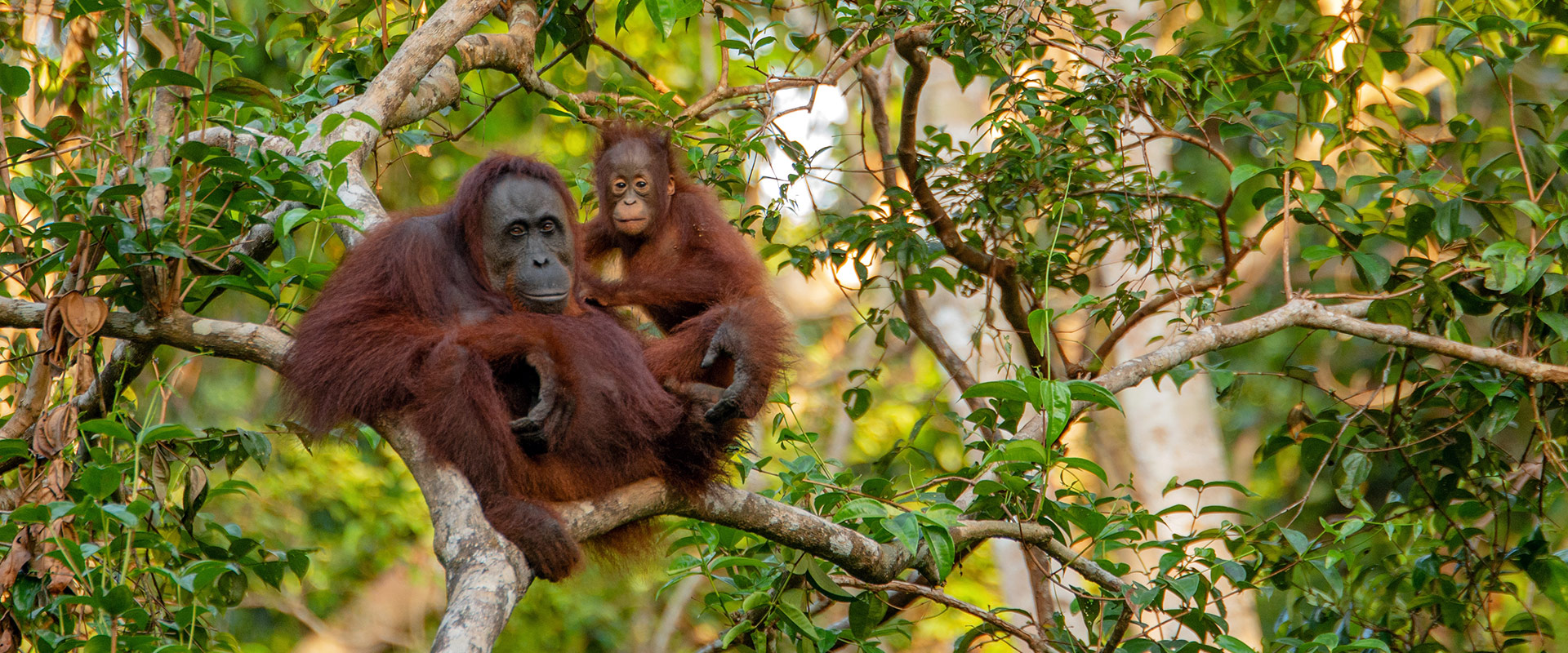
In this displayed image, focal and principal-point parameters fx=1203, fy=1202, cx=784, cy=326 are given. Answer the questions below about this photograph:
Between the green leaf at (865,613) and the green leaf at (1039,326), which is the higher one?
the green leaf at (1039,326)

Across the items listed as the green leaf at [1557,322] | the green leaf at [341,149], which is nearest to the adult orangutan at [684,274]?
the green leaf at [341,149]

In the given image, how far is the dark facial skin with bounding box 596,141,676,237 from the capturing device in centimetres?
371

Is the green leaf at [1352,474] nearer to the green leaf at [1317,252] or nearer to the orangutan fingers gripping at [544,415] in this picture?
the green leaf at [1317,252]

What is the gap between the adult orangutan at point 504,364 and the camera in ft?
8.32

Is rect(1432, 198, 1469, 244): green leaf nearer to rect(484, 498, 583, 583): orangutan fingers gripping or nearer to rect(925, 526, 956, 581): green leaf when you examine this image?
rect(925, 526, 956, 581): green leaf

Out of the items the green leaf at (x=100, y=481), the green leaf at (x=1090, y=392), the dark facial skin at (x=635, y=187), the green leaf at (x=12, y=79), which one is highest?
the dark facial skin at (x=635, y=187)

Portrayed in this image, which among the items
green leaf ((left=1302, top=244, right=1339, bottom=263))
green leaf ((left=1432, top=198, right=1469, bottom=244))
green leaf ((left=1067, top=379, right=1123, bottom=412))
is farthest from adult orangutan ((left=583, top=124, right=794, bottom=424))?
green leaf ((left=1432, top=198, right=1469, bottom=244))

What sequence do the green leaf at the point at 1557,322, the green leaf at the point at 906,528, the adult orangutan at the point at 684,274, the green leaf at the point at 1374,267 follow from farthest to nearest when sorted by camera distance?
the green leaf at the point at 1374,267, the green leaf at the point at 1557,322, the adult orangutan at the point at 684,274, the green leaf at the point at 906,528

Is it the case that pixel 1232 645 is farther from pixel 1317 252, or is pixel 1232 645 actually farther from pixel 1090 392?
pixel 1317 252

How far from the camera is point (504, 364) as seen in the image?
279cm

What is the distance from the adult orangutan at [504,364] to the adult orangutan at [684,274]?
0.13m

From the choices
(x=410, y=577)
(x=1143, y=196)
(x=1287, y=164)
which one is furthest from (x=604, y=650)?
(x=1287, y=164)

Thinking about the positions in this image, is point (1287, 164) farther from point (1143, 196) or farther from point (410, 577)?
point (410, 577)

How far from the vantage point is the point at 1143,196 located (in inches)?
152
